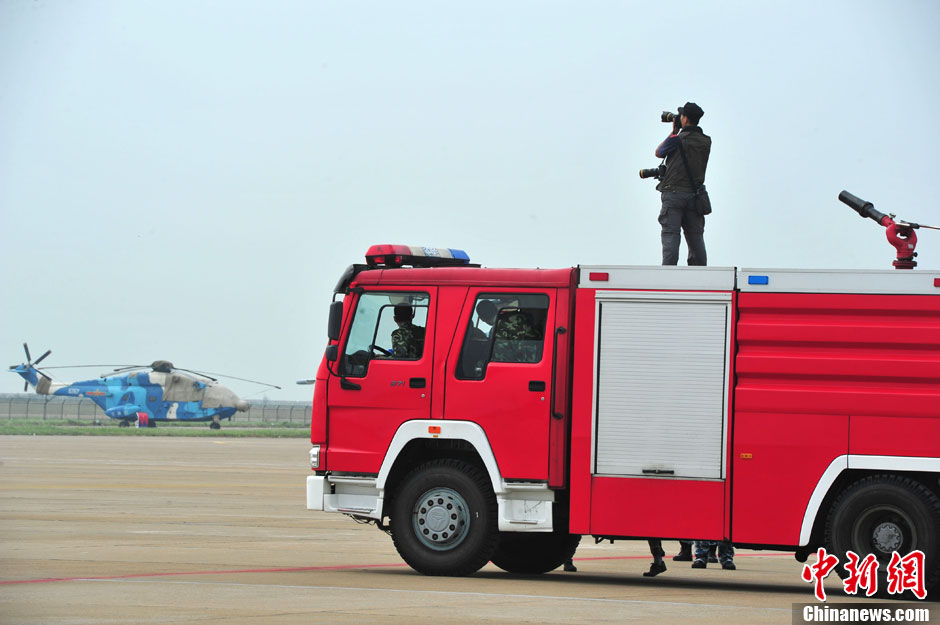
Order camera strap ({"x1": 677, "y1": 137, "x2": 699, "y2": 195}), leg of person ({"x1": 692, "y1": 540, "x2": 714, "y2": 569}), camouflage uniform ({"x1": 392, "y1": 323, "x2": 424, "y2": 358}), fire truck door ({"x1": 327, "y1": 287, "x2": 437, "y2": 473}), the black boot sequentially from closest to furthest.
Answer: fire truck door ({"x1": 327, "y1": 287, "x2": 437, "y2": 473}) → camouflage uniform ({"x1": 392, "y1": 323, "x2": 424, "y2": 358}) → the black boot → camera strap ({"x1": 677, "y1": 137, "x2": 699, "y2": 195}) → leg of person ({"x1": 692, "y1": 540, "x2": 714, "y2": 569})

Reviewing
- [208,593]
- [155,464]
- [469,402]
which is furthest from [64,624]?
[155,464]

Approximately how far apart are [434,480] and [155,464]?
1085 inches

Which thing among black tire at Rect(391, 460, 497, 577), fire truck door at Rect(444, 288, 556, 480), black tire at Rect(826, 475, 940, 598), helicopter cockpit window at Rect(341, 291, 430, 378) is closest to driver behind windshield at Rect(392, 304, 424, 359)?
helicopter cockpit window at Rect(341, 291, 430, 378)

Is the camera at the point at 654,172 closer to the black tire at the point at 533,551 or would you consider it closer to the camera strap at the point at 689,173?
the camera strap at the point at 689,173

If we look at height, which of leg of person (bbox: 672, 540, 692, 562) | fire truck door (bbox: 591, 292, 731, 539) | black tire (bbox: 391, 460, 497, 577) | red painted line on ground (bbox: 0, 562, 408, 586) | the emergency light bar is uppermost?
the emergency light bar

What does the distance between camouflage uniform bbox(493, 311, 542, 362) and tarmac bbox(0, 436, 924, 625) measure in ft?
7.39

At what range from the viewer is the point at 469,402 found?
12.6 m

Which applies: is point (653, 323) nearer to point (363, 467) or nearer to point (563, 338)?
point (563, 338)

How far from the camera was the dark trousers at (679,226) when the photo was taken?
13523 mm

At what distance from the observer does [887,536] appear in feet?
37.2

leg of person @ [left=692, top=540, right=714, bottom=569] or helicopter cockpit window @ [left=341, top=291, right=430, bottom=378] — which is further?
leg of person @ [left=692, top=540, right=714, bottom=569]

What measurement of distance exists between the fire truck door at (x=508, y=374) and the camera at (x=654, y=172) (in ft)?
7.40

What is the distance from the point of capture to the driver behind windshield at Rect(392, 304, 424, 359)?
1304 cm

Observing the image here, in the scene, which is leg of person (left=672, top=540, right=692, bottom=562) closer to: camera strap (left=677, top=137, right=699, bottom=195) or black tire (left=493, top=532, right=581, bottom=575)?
black tire (left=493, top=532, right=581, bottom=575)
